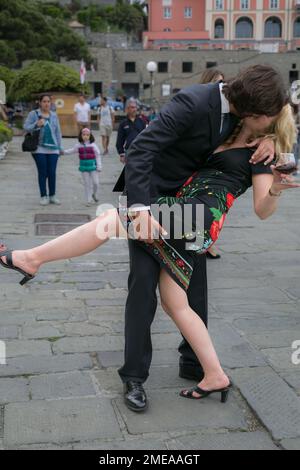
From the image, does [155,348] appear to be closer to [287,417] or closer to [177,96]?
[287,417]

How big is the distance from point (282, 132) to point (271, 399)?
1219 millimetres

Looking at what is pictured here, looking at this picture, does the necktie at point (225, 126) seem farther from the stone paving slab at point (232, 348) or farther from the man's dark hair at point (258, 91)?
the stone paving slab at point (232, 348)

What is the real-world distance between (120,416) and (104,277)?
2.61 m

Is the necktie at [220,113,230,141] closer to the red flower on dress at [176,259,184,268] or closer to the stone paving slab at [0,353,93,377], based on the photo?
the red flower on dress at [176,259,184,268]

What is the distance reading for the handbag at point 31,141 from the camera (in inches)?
351

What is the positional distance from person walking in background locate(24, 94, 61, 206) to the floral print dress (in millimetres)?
6308

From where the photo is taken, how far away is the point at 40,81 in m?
24.0

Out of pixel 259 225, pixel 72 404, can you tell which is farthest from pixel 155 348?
pixel 259 225

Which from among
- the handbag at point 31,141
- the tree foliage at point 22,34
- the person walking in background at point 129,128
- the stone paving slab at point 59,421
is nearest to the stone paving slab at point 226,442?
the stone paving slab at point 59,421

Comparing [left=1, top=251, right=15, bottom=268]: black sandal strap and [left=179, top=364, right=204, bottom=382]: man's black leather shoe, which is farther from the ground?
[left=1, top=251, right=15, bottom=268]: black sandal strap

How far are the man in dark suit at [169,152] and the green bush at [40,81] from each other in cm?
2175


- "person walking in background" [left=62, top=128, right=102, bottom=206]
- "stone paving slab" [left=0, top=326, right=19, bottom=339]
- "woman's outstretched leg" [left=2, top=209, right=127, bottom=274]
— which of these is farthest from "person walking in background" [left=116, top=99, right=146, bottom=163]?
"woman's outstretched leg" [left=2, top=209, right=127, bottom=274]

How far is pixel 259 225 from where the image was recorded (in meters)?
8.13

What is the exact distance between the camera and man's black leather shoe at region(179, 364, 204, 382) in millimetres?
3320
